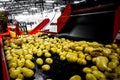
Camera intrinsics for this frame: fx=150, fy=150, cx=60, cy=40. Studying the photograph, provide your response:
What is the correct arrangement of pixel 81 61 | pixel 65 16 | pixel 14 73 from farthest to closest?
1. pixel 65 16
2. pixel 81 61
3. pixel 14 73

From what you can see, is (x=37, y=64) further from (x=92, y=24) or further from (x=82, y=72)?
(x=92, y=24)

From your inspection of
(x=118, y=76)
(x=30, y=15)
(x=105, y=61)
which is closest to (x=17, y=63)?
(x=105, y=61)

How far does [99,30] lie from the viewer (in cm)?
264

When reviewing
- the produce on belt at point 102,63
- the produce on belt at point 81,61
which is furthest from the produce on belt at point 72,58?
the produce on belt at point 102,63

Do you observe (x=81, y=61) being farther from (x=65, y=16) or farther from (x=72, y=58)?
(x=65, y=16)

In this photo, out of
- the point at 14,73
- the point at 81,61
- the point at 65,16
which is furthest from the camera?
the point at 65,16

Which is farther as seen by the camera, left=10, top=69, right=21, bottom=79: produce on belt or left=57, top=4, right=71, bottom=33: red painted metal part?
left=57, top=4, right=71, bottom=33: red painted metal part

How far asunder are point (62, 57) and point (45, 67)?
317mm

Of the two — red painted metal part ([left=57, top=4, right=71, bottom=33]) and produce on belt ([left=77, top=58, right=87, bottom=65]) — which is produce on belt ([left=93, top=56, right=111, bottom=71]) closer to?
produce on belt ([left=77, top=58, right=87, bottom=65])

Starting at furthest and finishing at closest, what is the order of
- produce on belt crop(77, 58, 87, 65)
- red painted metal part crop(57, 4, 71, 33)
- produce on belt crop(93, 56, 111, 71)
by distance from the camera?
1. red painted metal part crop(57, 4, 71, 33)
2. produce on belt crop(77, 58, 87, 65)
3. produce on belt crop(93, 56, 111, 71)

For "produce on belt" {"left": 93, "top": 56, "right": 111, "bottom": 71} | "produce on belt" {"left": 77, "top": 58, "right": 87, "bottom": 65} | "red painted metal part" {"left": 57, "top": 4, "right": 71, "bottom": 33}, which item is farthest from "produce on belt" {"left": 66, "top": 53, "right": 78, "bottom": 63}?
"red painted metal part" {"left": 57, "top": 4, "right": 71, "bottom": 33}

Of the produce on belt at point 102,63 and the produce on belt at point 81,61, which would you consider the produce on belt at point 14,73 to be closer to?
the produce on belt at point 81,61

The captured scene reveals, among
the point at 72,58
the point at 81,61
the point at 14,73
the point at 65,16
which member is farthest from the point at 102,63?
the point at 65,16

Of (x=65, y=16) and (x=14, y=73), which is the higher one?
(x=65, y=16)
